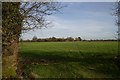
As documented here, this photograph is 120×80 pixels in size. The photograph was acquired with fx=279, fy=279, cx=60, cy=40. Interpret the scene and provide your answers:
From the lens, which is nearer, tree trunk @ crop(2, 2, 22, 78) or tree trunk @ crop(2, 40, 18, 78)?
tree trunk @ crop(2, 2, 22, 78)

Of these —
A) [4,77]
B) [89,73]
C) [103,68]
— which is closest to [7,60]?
[4,77]

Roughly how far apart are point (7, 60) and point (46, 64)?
7744mm

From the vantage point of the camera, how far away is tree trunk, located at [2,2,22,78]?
16.5m

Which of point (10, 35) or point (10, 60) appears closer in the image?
point (10, 35)

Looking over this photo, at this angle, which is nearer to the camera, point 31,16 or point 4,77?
point 4,77

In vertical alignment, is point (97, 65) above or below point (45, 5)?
below

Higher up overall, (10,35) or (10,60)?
(10,35)

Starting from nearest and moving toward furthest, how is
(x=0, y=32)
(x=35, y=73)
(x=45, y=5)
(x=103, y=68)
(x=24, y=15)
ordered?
(x=0, y=32)
(x=24, y=15)
(x=45, y=5)
(x=35, y=73)
(x=103, y=68)

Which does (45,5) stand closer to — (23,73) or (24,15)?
(24,15)

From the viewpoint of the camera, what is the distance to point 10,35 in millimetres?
17875

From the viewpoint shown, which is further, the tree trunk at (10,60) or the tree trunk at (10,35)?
the tree trunk at (10,60)

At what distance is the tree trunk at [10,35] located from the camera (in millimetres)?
16500

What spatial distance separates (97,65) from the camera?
25.8m

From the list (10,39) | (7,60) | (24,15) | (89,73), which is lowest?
(89,73)
